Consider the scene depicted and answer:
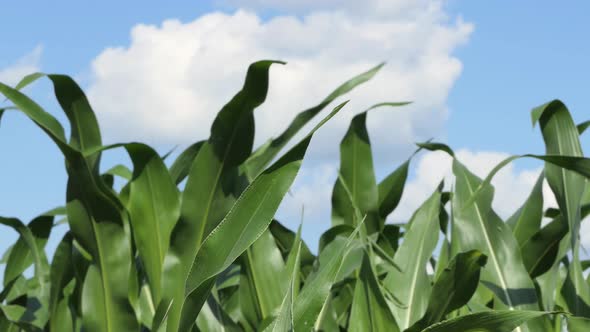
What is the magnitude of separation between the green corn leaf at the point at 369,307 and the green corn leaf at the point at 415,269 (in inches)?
4.4

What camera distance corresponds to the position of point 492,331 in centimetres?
72

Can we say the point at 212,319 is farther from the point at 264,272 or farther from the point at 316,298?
the point at 316,298

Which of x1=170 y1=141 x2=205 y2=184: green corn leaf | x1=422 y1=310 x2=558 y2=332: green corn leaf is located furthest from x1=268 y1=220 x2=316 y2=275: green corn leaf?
x1=422 y1=310 x2=558 y2=332: green corn leaf

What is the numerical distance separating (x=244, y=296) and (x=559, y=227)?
452 millimetres

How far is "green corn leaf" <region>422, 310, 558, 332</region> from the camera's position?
2.26 feet

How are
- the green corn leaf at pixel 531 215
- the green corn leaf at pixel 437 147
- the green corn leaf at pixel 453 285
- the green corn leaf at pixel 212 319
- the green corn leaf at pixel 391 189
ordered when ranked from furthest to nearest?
1. the green corn leaf at pixel 391 189
2. the green corn leaf at pixel 531 215
3. the green corn leaf at pixel 437 147
4. the green corn leaf at pixel 212 319
5. the green corn leaf at pixel 453 285

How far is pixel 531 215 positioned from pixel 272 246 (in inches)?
17.4

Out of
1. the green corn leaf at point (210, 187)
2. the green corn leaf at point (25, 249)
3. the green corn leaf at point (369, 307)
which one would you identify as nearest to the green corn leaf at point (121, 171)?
the green corn leaf at point (25, 249)

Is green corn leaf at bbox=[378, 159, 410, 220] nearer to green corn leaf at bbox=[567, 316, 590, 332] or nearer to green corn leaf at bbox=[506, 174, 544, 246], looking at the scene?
green corn leaf at bbox=[506, 174, 544, 246]

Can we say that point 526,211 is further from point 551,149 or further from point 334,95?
point 334,95

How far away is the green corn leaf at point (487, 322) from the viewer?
689 mm

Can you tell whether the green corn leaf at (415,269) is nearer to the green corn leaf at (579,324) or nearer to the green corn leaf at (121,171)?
the green corn leaf at (579,324)

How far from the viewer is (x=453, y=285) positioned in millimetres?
903

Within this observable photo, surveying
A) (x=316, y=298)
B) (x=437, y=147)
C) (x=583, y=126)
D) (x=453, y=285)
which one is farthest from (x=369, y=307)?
(x=583, y=126)
